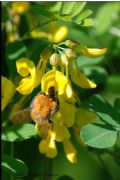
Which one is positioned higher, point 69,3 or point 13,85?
point 69,3

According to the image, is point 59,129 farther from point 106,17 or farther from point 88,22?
point 106,17

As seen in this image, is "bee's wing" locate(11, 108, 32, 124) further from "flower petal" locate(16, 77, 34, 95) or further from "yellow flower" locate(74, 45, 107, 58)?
"yellow flower" locate(74, 45, 107, 58)

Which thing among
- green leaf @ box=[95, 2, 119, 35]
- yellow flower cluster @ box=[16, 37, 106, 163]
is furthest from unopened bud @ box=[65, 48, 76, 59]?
green leaf @ box=[95, 2, 119, 35]

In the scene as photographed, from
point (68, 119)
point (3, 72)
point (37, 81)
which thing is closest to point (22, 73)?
point (37, 81)

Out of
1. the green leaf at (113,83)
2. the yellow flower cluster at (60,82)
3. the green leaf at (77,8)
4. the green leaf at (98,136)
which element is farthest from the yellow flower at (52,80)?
the green leaf at (113,83)

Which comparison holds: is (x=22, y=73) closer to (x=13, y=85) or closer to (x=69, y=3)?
(x=13, y=85)
